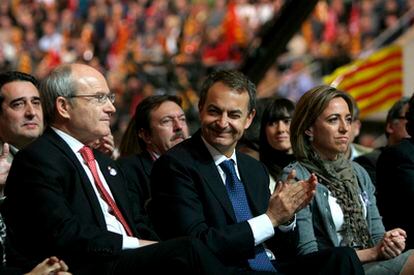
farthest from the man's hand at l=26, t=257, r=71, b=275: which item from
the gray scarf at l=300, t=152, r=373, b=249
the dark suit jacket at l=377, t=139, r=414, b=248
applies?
the dark suit jacket at l=377, t=139, r=414, b=248

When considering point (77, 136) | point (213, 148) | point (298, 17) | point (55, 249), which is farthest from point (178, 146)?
point (298, 17)

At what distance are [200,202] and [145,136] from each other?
5.73ft

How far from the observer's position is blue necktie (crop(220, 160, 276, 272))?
5.08 m

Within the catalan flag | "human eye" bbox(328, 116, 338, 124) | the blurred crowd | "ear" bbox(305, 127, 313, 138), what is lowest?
"ear" bbox(305, 127, 313, 138)

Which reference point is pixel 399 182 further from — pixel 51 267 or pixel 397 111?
pixel 51 267

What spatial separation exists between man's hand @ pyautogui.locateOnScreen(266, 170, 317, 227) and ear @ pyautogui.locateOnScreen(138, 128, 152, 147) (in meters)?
1.94

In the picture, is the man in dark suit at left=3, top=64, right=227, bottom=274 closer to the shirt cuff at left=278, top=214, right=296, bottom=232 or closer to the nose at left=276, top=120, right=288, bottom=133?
the shirt cuff at left=278, top=214, right=296, bottom=232

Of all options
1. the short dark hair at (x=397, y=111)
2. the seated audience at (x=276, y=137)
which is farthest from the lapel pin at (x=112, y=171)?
the short dark hair at (x=397, y=111)

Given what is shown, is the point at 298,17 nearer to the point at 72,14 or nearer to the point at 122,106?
the point at 122,106

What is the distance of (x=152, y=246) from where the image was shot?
4480 millimetres

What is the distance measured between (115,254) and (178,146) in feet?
2.66

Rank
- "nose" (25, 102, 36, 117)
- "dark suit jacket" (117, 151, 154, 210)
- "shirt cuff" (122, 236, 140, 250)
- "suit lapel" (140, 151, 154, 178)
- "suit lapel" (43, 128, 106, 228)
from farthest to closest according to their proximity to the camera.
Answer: "suit lapel" (140, 151, 154, 178) → "dark suit jacket" (117, 151, 154, 210) → "nose" (25, 102, 36, 117) → "suit lapel" (43, 128, 106, 228) → "shirt cuff" (122, 236, 140, 250)

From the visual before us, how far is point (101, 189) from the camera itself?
16.1ft

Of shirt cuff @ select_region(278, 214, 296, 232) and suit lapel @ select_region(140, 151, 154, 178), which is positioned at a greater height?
suit lapel @ select_region(140, 151, 154, 178)
